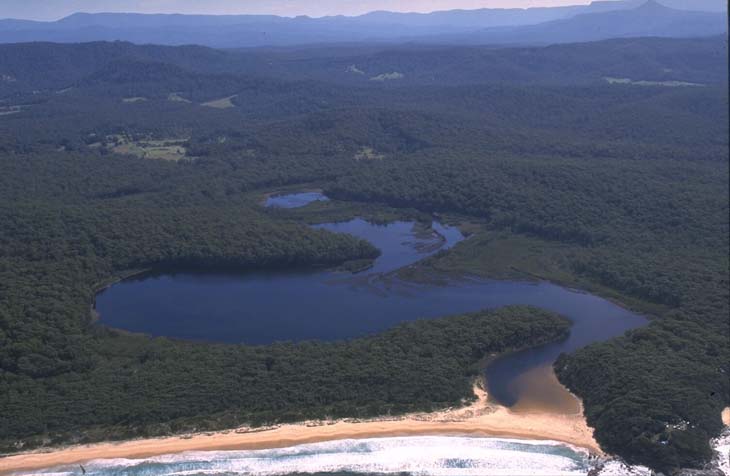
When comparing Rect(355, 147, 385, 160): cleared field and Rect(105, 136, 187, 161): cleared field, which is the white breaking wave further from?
Rect(105, 136, 187, 161): cleared field

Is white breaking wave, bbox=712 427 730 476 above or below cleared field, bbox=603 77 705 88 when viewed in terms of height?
below

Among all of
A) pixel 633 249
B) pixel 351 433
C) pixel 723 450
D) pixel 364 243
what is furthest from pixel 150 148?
pixel 723 450

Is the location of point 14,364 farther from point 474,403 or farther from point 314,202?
point 314,202

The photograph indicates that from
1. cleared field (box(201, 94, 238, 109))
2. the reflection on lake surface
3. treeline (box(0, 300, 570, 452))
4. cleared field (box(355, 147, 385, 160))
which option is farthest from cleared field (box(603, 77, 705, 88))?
treeline (box(0, 300, 570, 452))

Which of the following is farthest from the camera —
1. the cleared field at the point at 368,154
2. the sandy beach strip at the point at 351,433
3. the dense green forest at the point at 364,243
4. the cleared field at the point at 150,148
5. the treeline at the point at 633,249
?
the cleared field at the point at 150,148

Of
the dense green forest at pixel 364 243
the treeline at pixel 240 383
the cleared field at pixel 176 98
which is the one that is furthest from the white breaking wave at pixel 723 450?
the cleared field at pixel 176 98

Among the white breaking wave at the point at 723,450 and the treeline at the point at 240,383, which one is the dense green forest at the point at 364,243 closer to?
the treeline at the point at 240,383
